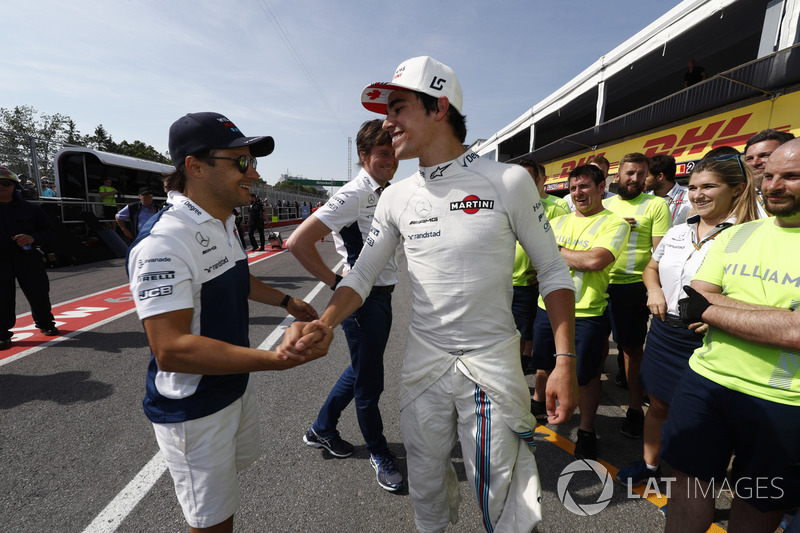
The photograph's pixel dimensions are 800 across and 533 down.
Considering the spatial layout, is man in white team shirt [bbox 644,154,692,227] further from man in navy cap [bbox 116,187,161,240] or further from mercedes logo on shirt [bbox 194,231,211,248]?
man in navy cap [bbox 116,187,161,240]

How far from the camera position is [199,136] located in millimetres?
1539

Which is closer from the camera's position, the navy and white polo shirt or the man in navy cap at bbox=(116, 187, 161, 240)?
the navy and white polo shirt

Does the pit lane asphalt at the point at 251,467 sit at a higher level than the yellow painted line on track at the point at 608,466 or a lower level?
higher

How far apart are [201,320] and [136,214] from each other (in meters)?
7.78

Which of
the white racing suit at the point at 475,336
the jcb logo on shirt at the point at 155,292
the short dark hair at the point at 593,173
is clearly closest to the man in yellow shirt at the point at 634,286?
the short dark hair at the point at 593,173

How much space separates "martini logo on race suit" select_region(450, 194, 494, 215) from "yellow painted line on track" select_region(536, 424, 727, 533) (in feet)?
7.49

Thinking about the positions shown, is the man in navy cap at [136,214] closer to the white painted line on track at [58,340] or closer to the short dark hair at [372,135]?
the white painted line on track at [58,340]

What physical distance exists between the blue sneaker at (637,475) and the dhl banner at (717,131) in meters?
7.23

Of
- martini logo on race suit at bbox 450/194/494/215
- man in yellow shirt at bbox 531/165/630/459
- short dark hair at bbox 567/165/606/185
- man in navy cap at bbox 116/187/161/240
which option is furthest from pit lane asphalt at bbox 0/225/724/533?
man in navy cap at bbox 116/187/161/240

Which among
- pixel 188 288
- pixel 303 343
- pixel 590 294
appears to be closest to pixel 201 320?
pixel 188 288

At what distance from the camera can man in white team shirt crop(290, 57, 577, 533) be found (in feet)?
5.00

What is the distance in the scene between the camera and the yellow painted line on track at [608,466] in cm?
228

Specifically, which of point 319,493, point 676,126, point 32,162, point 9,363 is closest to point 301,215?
point 32,162

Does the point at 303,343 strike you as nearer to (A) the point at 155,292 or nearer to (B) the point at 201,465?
(A) the point at 155,292
